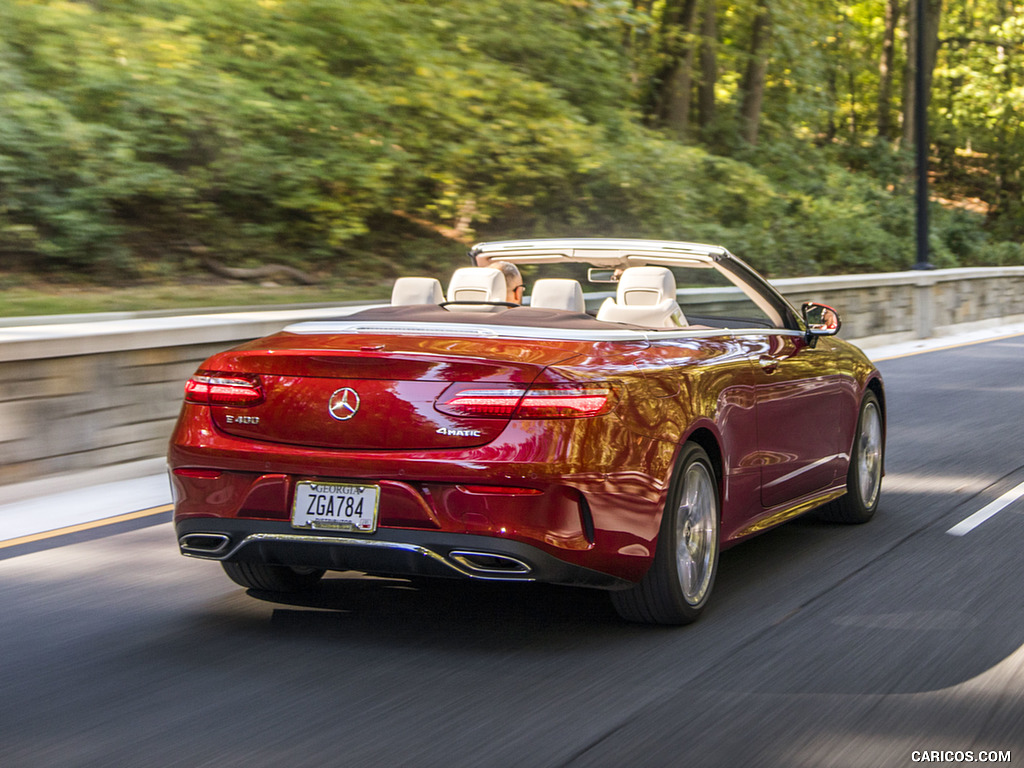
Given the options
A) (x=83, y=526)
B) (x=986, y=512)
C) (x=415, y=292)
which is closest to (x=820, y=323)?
(x=986, y=512)

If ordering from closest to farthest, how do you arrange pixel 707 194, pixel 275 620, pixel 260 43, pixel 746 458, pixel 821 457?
pixel 275 620, pixel 746 458, pixel 821 457, pixel 260 43, pixel 707 194

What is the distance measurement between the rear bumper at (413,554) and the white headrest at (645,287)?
157 cm

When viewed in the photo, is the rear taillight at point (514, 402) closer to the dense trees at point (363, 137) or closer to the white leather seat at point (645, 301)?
the white leather seat at point (645, 301)

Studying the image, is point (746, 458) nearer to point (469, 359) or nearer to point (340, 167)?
point (469, 359)

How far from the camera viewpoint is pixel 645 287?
238 inches

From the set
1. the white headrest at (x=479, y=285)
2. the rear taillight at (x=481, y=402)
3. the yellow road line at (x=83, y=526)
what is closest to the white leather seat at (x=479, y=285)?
the white headrest at (x=479, y=285)

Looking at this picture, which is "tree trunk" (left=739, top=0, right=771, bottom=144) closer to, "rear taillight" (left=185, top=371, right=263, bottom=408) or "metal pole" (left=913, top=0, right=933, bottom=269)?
"metal pole" (left=913, top=0, right=933, bottom=269)

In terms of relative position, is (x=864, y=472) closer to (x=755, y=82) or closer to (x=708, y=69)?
(x=708, y=69)

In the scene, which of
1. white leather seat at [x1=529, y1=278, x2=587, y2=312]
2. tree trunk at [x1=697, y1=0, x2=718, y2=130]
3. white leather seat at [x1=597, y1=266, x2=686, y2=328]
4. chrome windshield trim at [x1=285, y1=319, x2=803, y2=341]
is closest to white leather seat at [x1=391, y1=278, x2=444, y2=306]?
white leather seat at [x1=529, y1=278, x2=587, y2=312]

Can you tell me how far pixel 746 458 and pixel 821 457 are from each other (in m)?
1.10

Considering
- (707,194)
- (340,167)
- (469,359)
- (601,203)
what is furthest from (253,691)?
(707,194)

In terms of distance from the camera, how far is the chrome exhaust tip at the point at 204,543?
4.98 m

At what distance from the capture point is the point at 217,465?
4996 millimetres

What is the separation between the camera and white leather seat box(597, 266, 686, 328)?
5988 mm
